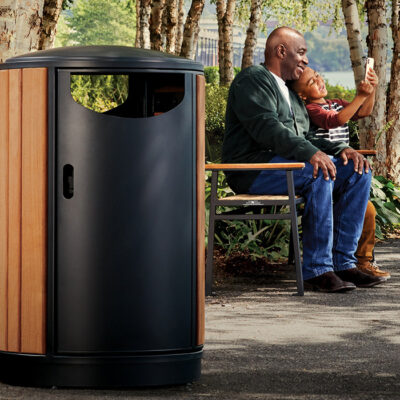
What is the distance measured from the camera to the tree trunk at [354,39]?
37.5 feet

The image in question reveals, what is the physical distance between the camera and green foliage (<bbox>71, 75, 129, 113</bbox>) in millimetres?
10734

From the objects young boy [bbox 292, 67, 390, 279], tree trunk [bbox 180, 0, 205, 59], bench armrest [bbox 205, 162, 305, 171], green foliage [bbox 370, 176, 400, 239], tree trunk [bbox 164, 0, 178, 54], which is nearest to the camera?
bench armrest [bbox 205, 162, 305, 171]

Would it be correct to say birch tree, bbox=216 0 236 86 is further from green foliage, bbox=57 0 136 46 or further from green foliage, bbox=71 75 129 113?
green foliage, bbox=57 0 136 46

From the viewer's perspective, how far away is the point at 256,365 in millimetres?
4512

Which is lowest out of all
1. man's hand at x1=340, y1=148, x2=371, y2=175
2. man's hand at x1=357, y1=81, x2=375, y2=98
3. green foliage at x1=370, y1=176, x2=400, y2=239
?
green foliage at x1=370, y1=176, x2=400, y2=239

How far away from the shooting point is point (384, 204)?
399 inches

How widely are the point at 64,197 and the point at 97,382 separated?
0.75 m

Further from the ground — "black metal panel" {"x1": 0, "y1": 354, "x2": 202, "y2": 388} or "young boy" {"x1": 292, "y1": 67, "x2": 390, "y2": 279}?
"young boy" {"x1": 292, "y1": 67, "x2": 390, "y2": 279}

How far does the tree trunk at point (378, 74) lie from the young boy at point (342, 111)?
3.90 meters

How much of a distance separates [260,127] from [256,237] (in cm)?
183

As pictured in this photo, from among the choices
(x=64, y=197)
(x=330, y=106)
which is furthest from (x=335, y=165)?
(x=64, y=197)

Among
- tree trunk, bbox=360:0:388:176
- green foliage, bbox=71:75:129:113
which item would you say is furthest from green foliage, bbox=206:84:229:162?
tree trunk, bbox=360:0:388:176

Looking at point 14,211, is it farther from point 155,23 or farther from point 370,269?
point 155,23

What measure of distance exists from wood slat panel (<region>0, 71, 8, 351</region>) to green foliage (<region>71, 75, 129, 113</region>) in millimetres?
6373
